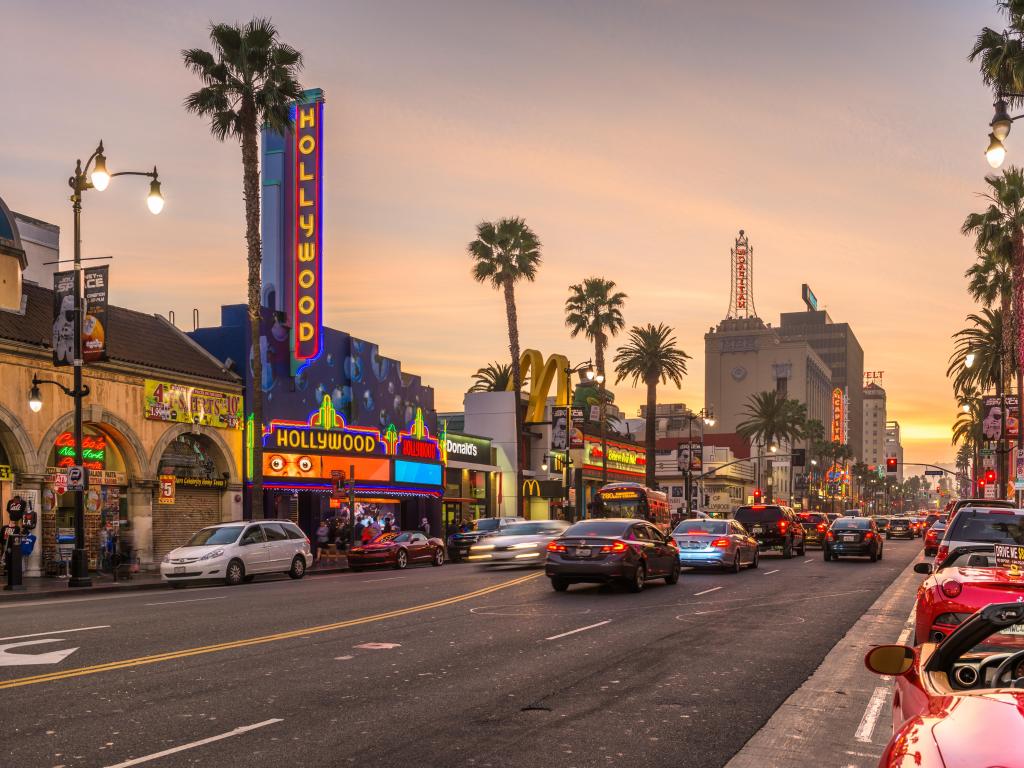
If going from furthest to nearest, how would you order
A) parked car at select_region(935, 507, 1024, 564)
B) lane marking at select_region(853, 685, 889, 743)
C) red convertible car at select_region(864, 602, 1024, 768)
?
1. parked car at select_region(935, 507, 1024, 564)
2. lane marking at select_region(853, 685, 889, 743)
3. red convertible car at select_region(864, 602, 1024, 768)

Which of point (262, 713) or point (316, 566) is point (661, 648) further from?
point (316, 566)

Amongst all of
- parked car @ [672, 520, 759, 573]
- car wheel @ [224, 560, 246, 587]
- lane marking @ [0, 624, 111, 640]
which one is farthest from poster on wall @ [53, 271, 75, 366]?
parked car @ [672, 520, 759, 573]

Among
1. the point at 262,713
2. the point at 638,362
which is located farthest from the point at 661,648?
the point at 638,362

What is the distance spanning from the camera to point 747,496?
431 ft

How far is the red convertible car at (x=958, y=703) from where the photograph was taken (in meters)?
3.11

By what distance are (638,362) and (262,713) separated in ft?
218

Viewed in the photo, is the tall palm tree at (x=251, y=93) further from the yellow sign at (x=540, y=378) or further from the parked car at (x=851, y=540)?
the yellow sign at (x=540, y=378)

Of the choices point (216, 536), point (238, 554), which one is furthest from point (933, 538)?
point (216, 536)

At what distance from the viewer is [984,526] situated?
17.8m

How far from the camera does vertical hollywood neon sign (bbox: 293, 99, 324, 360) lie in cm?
4112

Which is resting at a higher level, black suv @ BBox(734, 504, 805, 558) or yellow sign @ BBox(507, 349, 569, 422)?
yellow sign @ BBox(507, 349, 569, 422)

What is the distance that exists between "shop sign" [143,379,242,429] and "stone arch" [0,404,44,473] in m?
5.20

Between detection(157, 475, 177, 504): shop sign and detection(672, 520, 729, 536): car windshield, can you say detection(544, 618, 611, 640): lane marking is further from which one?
detection(157, 475, 177, 504): shop sign

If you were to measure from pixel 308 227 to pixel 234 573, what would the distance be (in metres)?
18.5
